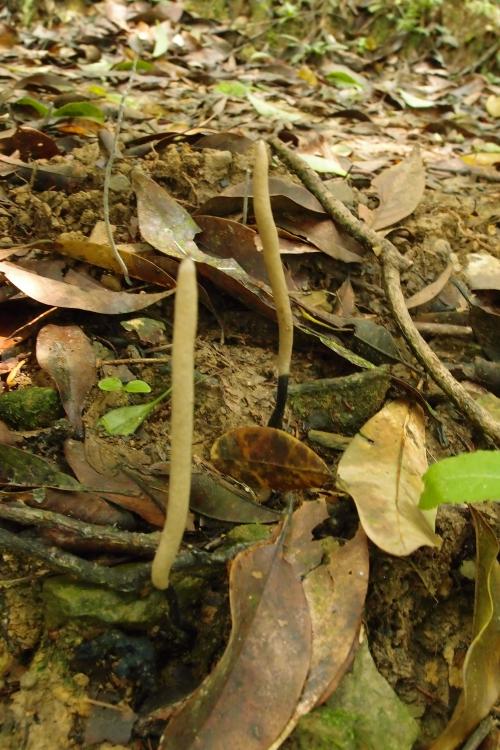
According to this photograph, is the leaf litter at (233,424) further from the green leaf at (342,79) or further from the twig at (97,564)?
the green leaf at (342,79)

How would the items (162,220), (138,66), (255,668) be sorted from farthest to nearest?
(138,66)
(162,220)
(255,668)

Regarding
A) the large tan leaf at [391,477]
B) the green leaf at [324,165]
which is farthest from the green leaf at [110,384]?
the green leaf at [324,165]

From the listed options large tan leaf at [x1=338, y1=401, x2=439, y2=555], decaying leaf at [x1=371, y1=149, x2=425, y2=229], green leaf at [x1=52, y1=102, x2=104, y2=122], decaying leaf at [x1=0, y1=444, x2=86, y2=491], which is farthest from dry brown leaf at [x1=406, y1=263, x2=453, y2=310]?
Answer: green leaf at [x1=52, y1=102, x2=104, y2=122]

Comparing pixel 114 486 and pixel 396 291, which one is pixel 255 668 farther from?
pixel 396 291

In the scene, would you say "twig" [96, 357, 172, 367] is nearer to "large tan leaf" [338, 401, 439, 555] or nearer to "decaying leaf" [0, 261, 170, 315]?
"decaying leaf" [0, 261, 170, 315]

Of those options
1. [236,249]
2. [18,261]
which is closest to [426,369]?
[236,249]

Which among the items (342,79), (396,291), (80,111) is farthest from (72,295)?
(342,79)

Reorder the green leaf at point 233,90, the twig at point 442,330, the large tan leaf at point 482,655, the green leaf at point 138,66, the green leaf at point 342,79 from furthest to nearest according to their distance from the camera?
the green leaf at point 342,79, the green leaf at point 138,66, the green leaf at point 233,90, the twig at point 442,330, the large tan leaf at point 482,655
